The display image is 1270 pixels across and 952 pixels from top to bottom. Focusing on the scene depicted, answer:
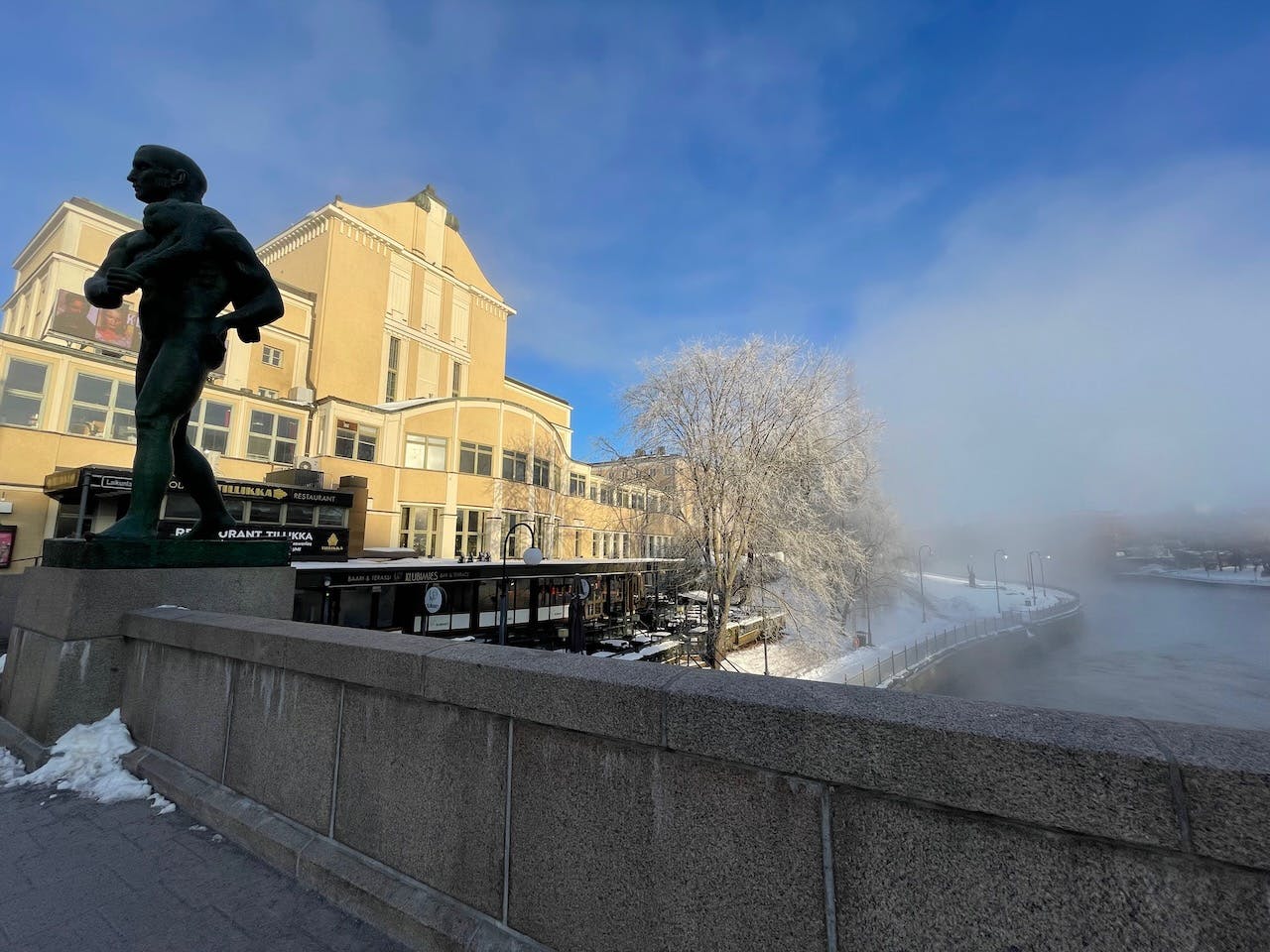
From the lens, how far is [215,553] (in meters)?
4.98

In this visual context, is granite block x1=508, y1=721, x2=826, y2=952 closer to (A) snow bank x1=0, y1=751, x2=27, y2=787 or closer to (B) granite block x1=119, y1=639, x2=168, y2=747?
(B) granite block x1=119, y1=639, x2=168, y2=747

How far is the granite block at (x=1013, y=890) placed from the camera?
1273 millimetres

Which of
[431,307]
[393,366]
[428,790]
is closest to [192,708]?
[428,790]

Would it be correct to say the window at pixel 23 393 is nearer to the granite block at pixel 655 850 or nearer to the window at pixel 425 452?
the window at pixel 425 452

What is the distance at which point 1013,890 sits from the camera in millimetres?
1466

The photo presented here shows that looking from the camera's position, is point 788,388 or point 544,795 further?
A: point 788,388

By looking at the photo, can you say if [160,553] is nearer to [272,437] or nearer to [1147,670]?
[272,437]

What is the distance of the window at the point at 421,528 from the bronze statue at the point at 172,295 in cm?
2742

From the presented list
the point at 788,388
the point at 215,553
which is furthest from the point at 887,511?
the point at 215,553

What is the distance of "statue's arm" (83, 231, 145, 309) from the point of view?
442cm

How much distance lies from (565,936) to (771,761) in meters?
1.14

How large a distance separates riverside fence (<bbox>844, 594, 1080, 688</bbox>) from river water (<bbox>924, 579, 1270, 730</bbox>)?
6.63 feet

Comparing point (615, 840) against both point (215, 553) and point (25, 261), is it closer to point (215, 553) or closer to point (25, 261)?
point (215, 553)

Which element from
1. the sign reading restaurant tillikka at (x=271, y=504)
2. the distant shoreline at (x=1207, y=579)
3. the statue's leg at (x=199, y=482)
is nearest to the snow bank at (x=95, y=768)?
the statue's leg at (x=199, y=482)
